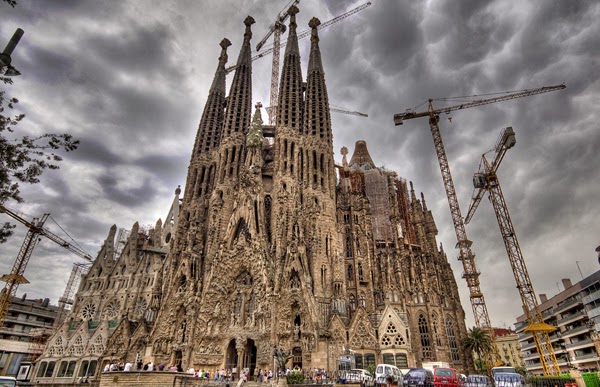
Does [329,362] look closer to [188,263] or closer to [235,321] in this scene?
[235,321]

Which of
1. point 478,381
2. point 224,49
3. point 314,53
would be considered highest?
point 224,49

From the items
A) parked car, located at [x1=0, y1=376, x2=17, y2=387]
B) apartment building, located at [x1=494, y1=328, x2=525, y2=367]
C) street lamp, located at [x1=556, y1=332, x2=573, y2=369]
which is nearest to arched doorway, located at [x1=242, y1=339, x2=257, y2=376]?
parked car, located at [x1=0, y1=376, x2=17, y2=387]

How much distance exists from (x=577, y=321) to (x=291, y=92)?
56.5m

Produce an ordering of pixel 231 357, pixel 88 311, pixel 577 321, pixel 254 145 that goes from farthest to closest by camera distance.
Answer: pixel 577 321 < pixel 88 311 < pixel 254 145 < pixel 231 357

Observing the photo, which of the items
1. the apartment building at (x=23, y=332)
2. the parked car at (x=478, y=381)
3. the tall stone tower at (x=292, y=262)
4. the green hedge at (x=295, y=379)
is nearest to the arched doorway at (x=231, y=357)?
the tall stone tower at (x=292, y=262)

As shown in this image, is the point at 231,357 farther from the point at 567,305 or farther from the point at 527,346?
the point at 527,346

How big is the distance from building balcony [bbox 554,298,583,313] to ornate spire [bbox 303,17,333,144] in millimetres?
43928

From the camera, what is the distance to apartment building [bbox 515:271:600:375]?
47.8 metres

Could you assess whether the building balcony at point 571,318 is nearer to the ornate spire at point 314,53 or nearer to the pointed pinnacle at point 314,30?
the ornate spire at point 314,53

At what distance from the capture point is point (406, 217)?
6306 centimetres

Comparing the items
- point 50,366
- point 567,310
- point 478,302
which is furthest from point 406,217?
point 50,366

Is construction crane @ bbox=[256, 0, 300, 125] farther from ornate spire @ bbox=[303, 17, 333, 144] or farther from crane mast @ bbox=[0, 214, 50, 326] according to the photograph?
crane mast @ bbox=[0, 214, 50, 326]

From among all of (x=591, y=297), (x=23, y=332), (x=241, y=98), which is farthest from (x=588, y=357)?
(x=23, y=332)

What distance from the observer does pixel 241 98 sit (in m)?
59.1
